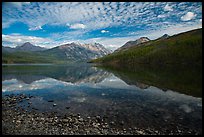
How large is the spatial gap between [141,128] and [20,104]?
2529cm

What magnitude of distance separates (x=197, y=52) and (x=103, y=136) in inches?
7441

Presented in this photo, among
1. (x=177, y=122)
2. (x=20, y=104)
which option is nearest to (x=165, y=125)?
(x=177, y=122)

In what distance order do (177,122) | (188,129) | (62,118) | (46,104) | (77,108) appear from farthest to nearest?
(46,104)
(77,108)
(62,118)
(177,122)
(188,129)

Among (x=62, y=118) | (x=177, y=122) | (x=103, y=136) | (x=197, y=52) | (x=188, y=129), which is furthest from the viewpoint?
(x=197, y=52)

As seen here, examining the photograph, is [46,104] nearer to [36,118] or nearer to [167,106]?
[36,118]

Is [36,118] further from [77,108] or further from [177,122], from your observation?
[177,122]

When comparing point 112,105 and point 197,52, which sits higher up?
point 197,52

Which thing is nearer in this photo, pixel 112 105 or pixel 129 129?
pixel 129 129

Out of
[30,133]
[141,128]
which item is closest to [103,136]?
[141,128]

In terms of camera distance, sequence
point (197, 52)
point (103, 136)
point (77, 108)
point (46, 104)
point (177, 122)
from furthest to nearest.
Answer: point (197, 52)
point (46, 104)
point (77, 108)
point (177, 122)
point (103, 136)

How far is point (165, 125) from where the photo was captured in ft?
76.3

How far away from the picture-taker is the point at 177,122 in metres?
24.3

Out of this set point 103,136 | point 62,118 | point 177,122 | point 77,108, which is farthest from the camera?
point 77,108

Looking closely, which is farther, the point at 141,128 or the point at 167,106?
the point at 167,106
